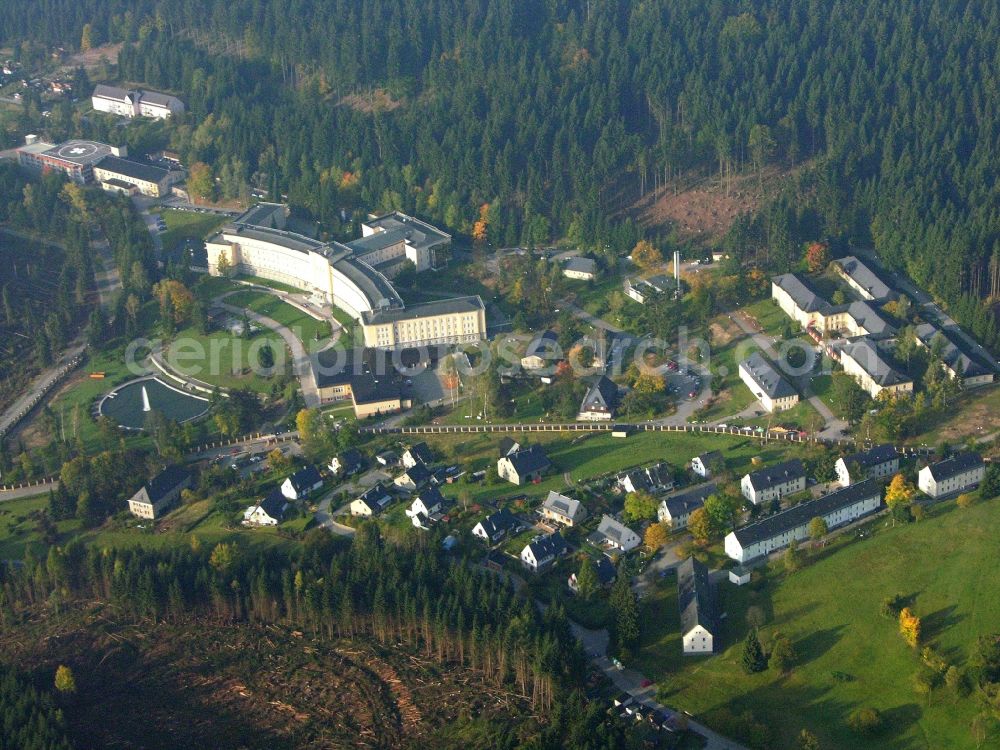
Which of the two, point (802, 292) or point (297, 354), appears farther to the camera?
point (297, 354)

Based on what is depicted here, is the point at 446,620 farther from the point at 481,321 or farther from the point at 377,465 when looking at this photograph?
the point at 481,321

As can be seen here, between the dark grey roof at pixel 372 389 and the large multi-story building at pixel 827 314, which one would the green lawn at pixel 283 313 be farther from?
Result: the large multi-story building at pixel 827 314

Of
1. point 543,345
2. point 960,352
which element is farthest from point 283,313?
point 960,352

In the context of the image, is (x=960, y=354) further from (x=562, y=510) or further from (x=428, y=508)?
(x=428, y=508)

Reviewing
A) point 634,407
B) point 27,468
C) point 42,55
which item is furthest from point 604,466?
point 42,55

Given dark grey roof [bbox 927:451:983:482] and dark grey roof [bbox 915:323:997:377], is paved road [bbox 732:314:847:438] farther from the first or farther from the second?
A: dark grey roof [bbox 915:323:997:377]

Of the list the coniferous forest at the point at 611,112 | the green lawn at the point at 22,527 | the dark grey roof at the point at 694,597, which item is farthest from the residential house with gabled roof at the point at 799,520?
the green lawn at the point at 22,527
